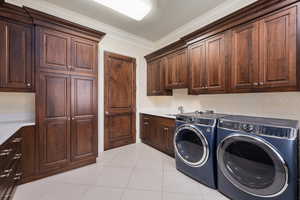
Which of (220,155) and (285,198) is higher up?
(220,155)

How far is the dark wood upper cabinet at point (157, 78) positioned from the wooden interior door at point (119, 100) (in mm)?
419

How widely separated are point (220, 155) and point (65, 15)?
10.9 ft

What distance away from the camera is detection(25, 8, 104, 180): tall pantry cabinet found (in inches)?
77.1

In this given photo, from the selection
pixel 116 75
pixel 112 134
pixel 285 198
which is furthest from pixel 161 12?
pixel 285 198

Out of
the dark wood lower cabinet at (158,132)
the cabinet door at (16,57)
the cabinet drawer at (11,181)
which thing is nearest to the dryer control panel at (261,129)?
the dark wood lower cabinet at (158,132)

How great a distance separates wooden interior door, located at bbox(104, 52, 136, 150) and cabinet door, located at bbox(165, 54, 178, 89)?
0.89 metres

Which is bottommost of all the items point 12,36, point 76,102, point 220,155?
point 220,155

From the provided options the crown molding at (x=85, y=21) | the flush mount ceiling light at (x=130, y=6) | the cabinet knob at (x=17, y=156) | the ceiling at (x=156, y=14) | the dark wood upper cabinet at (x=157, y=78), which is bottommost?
the cabinet knob at (x=17, y=156)

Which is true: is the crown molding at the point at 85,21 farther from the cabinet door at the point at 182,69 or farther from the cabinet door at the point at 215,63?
the cabinet door at the point at 215,63

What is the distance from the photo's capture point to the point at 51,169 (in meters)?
2.04

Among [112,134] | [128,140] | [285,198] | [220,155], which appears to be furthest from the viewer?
[128,140]

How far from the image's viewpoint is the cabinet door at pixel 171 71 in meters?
2.92

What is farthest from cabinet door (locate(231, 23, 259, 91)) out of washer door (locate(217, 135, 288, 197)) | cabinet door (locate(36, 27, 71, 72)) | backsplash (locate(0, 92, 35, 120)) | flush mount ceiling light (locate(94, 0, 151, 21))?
backsplash (locate(0, 92, 35, 120))

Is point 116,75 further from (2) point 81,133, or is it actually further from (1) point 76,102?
(2) point 81,133
